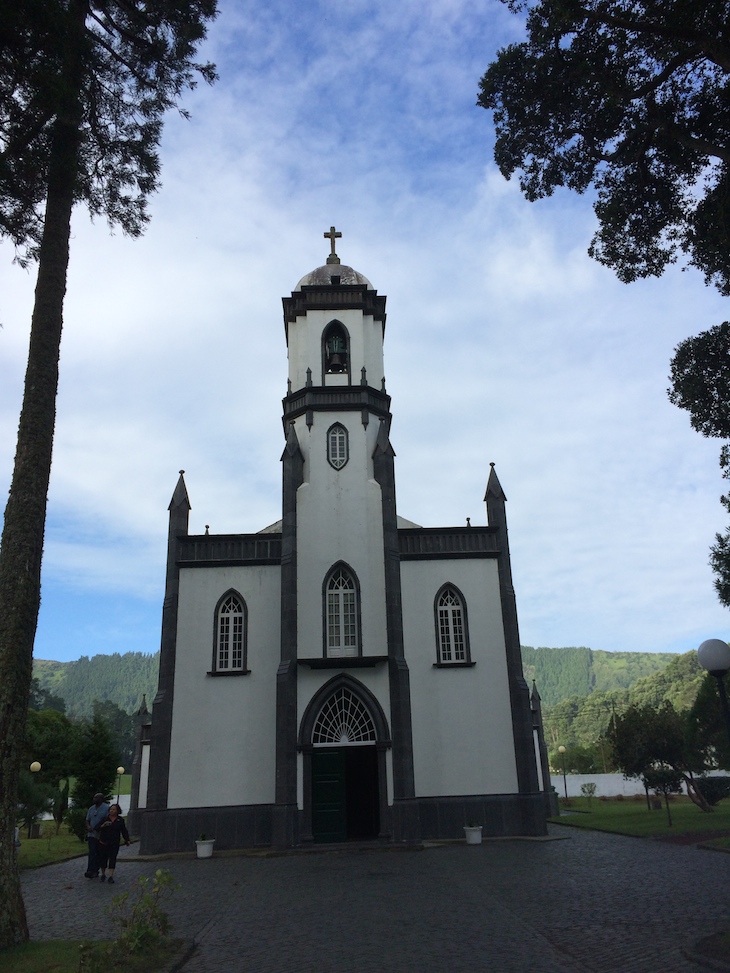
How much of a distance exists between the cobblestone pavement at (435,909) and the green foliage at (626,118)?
11.3 m

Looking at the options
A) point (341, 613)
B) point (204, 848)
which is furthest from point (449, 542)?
point (204, 848)

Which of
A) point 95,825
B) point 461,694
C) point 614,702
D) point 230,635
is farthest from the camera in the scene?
point 614,702

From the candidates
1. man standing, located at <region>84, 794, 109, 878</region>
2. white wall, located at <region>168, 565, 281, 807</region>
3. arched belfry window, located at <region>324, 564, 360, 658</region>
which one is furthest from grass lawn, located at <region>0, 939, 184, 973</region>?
arched belfry window, located at <region>324, 564, 360, 658</region>

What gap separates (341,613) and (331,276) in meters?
13.4

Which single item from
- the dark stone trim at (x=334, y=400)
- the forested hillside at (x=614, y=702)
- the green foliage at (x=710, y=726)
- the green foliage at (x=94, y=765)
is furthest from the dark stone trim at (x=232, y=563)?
the forested hillside at (x=614, y=702)

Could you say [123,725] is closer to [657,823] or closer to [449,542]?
[657,823]

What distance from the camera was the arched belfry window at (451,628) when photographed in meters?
24.6

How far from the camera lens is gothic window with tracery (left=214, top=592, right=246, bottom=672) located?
2422cm

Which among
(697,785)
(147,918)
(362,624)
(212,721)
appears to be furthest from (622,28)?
(697,785)

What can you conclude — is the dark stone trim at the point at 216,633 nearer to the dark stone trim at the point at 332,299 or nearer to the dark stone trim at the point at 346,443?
the dark stone trim at the point at 346,443

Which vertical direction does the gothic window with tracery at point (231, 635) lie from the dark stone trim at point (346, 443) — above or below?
below

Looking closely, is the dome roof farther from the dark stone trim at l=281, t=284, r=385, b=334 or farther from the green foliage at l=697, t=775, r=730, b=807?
the green foliage at l=697, t=775, r=730, b=807

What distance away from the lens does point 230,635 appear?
2453cm

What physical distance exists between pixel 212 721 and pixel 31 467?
1457cm
